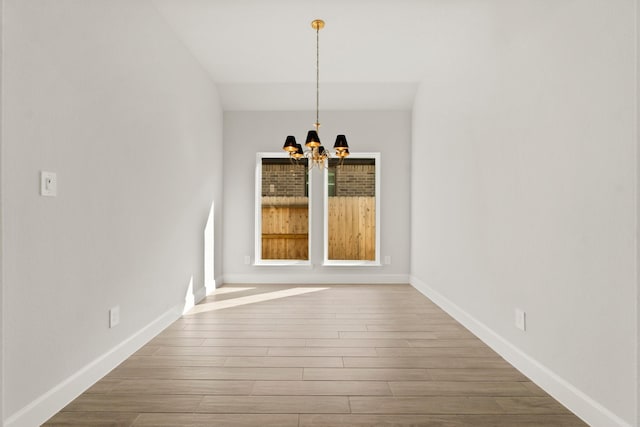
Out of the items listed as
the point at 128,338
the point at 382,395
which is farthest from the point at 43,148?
the point at 382,395

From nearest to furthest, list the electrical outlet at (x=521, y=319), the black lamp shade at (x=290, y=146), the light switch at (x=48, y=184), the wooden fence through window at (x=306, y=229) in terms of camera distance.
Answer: the light switch at (x=48, y=184) < the electrical outlet at (x=521, y=319) < the black lamp shade at (x=290, y=146) < the wooden fence through window at (x=306, y=229)

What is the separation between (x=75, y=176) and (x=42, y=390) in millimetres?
1036

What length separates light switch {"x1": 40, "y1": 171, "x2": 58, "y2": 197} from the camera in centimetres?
179

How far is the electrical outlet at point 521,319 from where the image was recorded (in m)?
2.38

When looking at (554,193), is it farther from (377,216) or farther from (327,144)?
(327,144)

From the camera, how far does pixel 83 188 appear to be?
83.8 inches

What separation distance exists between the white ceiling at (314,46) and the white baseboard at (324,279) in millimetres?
2318

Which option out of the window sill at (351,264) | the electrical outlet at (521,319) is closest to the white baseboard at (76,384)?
the electrical outlet at (521,319)

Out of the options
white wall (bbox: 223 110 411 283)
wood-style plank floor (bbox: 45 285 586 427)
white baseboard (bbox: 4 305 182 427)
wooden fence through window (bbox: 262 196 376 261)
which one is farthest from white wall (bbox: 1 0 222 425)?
wooden fence through window (bbox: 262 196 376 261)

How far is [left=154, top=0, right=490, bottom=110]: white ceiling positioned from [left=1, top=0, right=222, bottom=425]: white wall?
1.58 feet

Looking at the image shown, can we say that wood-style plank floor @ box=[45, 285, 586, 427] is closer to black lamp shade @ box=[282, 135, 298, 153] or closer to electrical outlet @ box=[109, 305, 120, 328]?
electrical outlet @ box=[109, 305, 120, 328]

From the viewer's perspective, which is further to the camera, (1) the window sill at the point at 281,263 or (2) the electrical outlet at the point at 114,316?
(1) the window sill at the point at 281,263

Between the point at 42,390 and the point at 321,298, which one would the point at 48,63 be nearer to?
the point at 42,390

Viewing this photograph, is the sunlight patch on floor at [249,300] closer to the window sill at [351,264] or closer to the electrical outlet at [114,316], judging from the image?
the window sill at [351,264]
